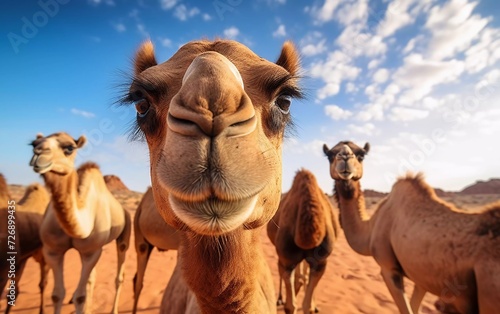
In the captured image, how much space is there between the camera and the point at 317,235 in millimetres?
5078

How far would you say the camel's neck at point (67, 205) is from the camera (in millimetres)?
4414

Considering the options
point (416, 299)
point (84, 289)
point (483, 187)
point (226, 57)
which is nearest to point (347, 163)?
point (416, 299)

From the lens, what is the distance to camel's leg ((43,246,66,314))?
15.5 ft

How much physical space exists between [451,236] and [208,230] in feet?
13.9

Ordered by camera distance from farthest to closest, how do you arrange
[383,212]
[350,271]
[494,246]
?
[350,271]
[383,212]
[494,246]

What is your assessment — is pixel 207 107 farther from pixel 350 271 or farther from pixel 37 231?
pixel 350 271

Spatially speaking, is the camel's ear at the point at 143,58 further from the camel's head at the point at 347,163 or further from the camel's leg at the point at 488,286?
the camel's head at the point at 347,163

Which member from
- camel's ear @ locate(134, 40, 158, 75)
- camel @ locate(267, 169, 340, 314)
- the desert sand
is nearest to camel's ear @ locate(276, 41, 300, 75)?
camel's ear @ locate(134, 40, 158, 75)

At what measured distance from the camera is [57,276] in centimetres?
484

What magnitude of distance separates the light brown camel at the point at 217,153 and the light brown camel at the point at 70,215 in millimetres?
2949

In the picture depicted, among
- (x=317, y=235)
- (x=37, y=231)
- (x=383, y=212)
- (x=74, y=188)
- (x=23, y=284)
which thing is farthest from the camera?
(x=23, y=284)

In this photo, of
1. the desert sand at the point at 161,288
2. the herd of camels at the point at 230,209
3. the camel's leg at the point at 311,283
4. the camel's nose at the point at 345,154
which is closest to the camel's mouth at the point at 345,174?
the herd of camels at the point at 230,209

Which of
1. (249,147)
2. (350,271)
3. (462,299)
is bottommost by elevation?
(350,271)

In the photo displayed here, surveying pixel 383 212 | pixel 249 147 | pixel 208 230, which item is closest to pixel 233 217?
pixel 208 230
